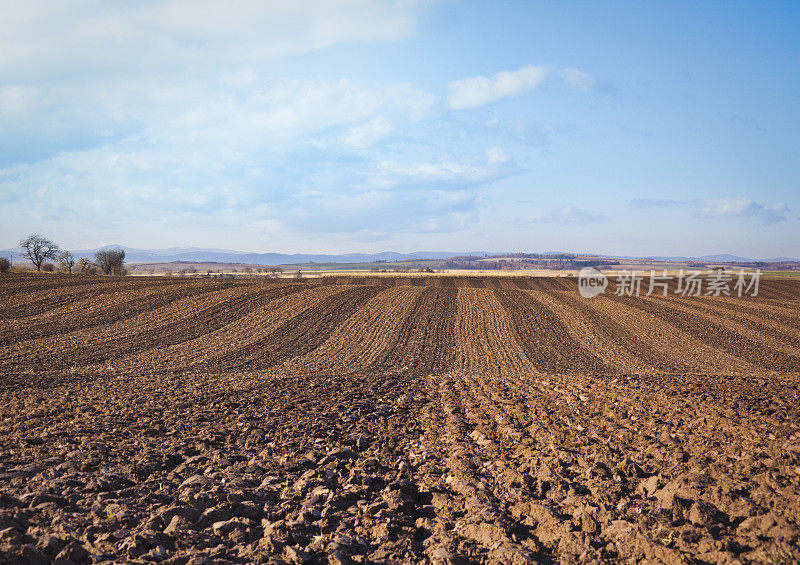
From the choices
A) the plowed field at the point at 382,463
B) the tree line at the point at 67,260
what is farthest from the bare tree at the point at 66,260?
the plowed field at the point at 382,463

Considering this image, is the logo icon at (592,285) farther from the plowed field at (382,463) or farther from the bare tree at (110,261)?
the bare tree at (110,261)

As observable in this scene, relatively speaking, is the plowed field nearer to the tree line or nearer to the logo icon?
the logo icon

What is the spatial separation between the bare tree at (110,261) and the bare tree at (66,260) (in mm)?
3235

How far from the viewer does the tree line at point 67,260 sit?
67.2 meters

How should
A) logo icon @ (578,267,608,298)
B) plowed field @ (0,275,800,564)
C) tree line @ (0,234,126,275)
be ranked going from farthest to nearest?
tree line @ (0,234,126,275) < logo icon @ (578,267,608,298) < plowed field @ (0,275,800,564)

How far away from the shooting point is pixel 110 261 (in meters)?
72.3

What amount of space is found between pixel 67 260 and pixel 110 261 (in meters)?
5.61

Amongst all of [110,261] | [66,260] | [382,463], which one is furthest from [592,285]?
[66,260]

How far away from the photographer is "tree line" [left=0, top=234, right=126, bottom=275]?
220ft

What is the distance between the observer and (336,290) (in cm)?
3822

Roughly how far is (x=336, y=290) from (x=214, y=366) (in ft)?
71.2

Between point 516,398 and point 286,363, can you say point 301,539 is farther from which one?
point 286,363

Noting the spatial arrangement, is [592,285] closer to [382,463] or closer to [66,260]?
[382,463]

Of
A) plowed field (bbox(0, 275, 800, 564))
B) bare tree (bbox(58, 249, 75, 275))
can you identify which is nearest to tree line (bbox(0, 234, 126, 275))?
bare tree (bbox(58, 249, 75, 275))
